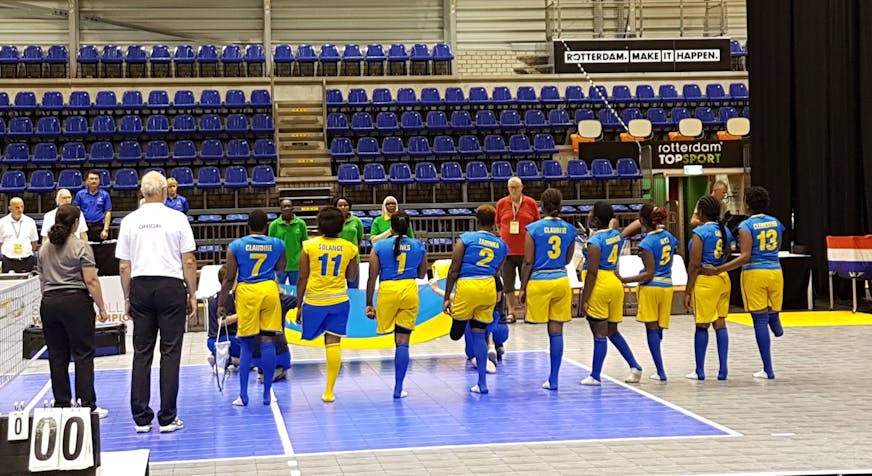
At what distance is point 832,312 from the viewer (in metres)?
15.6

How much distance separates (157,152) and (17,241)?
6.80m

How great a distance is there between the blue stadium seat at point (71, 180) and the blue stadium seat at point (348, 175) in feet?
15.9

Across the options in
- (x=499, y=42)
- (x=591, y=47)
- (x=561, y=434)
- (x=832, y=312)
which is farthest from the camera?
(x=499, y=42)

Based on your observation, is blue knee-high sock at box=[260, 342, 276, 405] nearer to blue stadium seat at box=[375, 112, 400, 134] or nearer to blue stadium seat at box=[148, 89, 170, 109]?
blue stadium seat at box=[375, 112, 400, 134]

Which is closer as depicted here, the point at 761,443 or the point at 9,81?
the point at 761,443

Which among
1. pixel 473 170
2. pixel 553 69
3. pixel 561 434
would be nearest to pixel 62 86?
pixel 473 170

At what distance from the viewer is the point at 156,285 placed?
772 cm

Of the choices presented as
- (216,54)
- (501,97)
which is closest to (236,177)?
(216,54)

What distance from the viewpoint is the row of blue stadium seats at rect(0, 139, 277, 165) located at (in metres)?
20.0

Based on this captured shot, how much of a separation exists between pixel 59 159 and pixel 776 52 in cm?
1337

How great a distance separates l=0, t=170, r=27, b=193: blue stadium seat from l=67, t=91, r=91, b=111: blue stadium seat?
2327 millimetres

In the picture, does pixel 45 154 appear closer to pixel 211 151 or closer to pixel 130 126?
pixel 130 126

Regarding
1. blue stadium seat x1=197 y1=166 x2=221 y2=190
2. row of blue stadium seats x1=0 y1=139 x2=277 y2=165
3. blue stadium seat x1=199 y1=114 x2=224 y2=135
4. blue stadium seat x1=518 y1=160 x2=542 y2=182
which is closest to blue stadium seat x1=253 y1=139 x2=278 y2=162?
row of blue stadium seats x1=0 y1=139 x2=277 y2=165

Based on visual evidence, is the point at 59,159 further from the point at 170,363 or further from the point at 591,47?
the point at 170,363
